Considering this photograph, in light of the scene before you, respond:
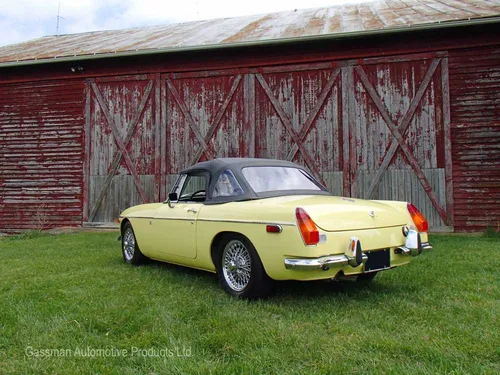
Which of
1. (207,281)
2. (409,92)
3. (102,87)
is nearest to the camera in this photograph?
A: (207,281)

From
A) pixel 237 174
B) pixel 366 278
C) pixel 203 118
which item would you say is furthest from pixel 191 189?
pixel 203 118

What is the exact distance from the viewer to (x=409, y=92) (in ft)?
32.3

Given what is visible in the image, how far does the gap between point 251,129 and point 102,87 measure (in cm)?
438

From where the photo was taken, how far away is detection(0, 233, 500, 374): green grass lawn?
2506 millimetres

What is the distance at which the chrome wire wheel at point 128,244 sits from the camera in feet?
19.2

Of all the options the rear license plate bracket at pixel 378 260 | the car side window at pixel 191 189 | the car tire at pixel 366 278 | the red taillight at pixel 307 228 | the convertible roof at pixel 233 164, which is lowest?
the car tire at pixel 366 278

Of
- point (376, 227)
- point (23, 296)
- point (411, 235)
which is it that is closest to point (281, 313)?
point (376, 227)

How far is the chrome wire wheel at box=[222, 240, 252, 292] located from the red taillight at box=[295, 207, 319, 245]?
0.64m

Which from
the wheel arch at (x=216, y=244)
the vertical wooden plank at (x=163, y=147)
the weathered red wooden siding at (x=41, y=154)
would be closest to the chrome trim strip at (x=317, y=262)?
the wheel arch at (x=216, y=244)

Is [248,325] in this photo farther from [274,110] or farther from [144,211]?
[274,110]

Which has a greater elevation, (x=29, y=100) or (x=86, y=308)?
(x=29, y=100)

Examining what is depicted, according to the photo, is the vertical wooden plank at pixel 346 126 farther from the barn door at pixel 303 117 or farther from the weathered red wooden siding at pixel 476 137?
the weathered red wooden siding at pixel 476 137

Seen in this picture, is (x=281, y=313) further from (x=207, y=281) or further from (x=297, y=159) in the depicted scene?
(x=297, y=159)

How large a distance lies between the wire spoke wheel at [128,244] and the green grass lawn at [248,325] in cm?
75
